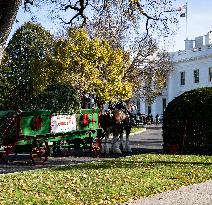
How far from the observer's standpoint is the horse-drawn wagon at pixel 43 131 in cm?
1606

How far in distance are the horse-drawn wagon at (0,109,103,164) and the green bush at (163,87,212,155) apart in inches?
115

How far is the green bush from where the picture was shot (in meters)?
18.6

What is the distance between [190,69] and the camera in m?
66.8

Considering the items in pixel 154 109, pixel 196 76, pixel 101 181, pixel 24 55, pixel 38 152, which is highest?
pixel 24 55

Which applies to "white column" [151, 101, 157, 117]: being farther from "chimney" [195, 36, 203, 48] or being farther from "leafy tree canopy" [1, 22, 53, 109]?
"leafy tree canopy" [1, 22, 53, 109]

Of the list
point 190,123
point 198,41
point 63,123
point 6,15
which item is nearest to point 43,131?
point 63,123

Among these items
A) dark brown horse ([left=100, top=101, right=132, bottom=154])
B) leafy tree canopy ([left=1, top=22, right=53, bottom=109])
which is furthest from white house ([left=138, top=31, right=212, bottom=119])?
dark brown horse ([left=100, top=101, right=132, bottom=154])

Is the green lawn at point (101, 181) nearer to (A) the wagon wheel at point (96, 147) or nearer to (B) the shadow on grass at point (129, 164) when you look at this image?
(B) the shadow on grass at point (129, 164)

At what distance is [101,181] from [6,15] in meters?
4.38

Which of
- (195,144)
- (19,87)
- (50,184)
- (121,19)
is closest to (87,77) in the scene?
(19,87)

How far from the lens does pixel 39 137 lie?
16.7m

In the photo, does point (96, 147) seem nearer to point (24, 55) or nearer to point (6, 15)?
point (6, 15)

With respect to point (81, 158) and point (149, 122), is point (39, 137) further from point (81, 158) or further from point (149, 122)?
point (149, 122)

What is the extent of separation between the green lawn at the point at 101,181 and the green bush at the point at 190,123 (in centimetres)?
336
